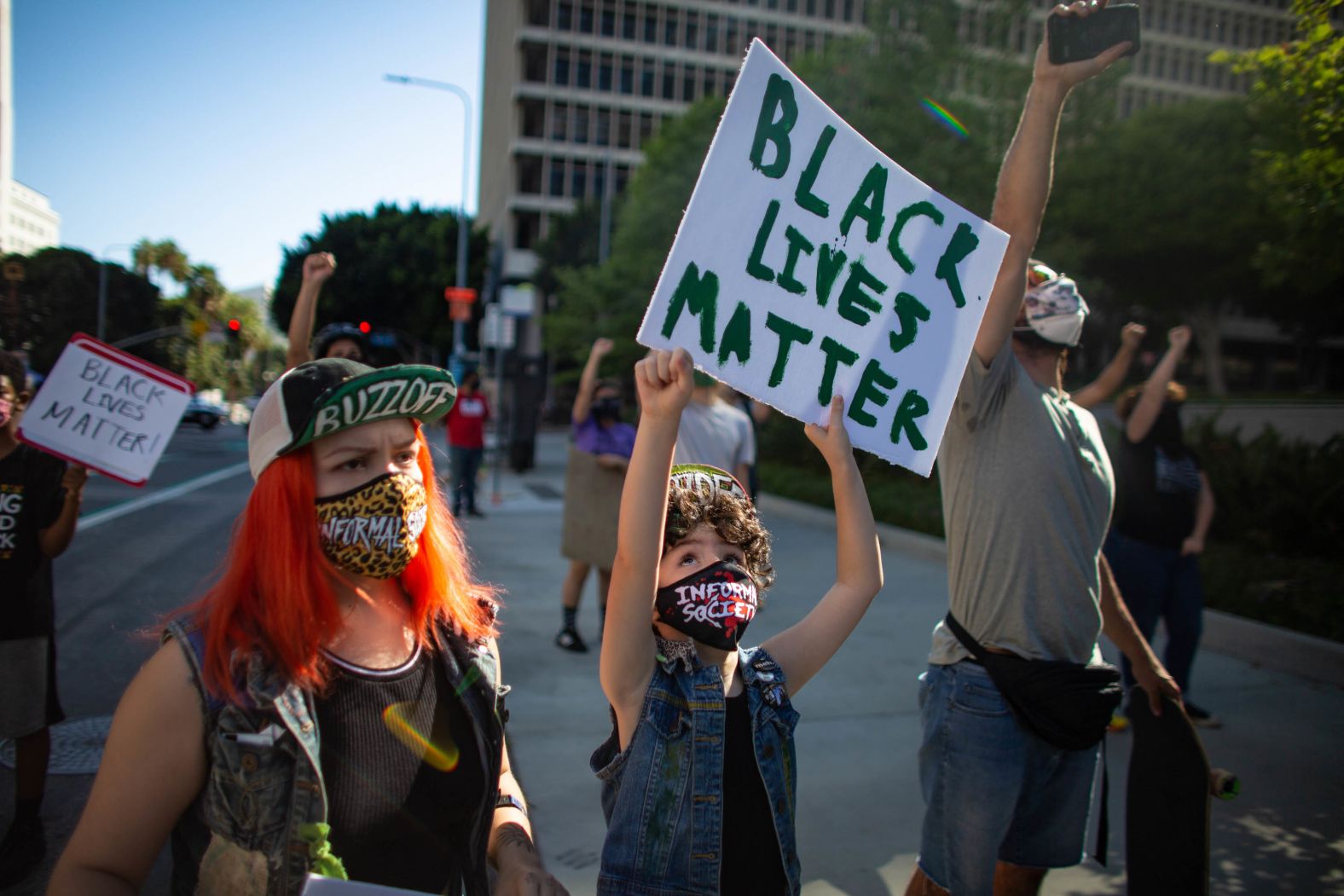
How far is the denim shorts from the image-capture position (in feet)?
7.27

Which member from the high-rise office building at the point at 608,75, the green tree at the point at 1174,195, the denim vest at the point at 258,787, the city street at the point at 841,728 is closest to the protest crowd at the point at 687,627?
the denim vest at the point at 258,787

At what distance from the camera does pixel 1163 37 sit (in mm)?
50844

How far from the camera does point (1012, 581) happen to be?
2299mm

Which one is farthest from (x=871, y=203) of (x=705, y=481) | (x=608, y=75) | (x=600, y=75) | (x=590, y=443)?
(x=608, y=75)

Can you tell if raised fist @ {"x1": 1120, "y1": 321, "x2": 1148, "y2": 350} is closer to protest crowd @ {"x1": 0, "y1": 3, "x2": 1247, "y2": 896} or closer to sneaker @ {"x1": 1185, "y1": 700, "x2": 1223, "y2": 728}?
protest crowd @ {"x1": 0, "y1": 3, "x2": 1247, "y2": 896}

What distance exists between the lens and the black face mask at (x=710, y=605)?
1729 millimetres

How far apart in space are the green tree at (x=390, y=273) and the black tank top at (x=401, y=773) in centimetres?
4530

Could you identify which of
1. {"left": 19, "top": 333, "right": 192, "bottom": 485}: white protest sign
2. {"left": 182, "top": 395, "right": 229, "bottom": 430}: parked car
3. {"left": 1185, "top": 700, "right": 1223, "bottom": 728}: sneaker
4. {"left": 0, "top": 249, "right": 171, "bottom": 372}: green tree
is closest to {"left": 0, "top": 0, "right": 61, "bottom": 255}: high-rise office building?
{"left": 0, "top": 249, "right": 171, "bottom": 372}: green tree

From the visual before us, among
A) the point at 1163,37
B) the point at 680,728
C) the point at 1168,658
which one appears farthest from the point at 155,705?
the point at 1163,37

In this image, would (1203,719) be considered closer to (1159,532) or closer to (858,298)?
(1159,532)

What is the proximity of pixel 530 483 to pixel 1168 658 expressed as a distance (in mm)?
15042

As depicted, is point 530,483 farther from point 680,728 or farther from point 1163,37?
point 1163,37

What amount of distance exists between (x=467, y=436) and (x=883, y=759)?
8.35 meters

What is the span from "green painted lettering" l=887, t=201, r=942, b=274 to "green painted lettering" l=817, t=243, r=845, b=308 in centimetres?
12
